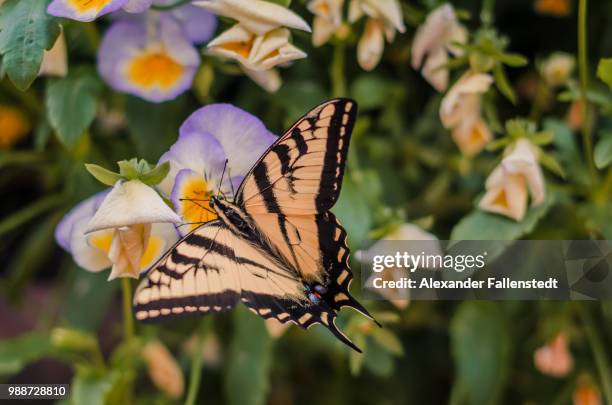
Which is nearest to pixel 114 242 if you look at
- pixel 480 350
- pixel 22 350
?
pixel 22 350

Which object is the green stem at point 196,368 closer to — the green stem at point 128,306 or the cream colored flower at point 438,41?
the green stem at point 128,306

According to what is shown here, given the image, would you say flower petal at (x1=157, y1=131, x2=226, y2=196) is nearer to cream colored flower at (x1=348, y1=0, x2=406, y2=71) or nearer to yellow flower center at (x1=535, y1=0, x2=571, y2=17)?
cream colored flower at (x1=348, y1=0, x2=406, y2=71)

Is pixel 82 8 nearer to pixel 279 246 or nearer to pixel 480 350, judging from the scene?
pixel 279 246

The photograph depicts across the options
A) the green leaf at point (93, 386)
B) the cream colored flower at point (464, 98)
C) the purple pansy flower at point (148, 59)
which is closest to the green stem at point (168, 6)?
the purple pansy flower at point (148, 59)

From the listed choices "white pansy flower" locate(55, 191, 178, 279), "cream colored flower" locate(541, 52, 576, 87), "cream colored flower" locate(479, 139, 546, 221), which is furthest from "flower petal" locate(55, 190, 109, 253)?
"cream colored flower" locate(541, 52, 576, 87)

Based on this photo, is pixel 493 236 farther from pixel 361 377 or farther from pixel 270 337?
pixel 361 377
